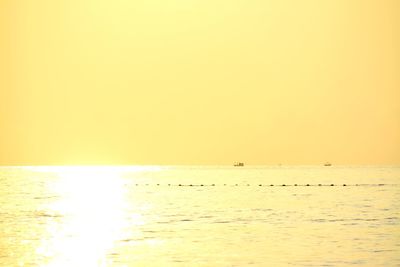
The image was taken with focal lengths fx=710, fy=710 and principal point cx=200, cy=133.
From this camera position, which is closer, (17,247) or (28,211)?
(17,247)

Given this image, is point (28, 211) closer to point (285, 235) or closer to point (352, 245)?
point (285, 235)

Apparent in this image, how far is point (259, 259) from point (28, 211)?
45.0 metres

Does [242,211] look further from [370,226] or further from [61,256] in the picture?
[61,256]

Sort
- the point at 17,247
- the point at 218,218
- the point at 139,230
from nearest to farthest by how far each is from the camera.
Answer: the point at 17,247 < the point at 139,230 < the point at 218,218

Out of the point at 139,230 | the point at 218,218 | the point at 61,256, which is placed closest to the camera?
the point at 61,256

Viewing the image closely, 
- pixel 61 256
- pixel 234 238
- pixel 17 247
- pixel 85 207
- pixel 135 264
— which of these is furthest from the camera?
pixel 85 207

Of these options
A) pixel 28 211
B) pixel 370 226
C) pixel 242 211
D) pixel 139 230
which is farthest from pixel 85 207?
pixel 370 226

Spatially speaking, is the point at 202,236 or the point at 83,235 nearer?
the point at 202,236

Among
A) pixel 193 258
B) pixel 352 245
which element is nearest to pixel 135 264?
pixel 193 258

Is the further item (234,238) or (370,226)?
(370,226)

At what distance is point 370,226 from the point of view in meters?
60.1

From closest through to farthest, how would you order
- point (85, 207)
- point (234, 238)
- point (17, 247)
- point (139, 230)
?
point (17, 247)
point (234, 238)
point (139, 230)
point (85, 207)

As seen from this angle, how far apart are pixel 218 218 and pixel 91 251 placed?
84.4ft

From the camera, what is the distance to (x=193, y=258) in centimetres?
4125
